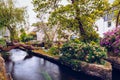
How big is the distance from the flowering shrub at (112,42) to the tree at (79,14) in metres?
3.04

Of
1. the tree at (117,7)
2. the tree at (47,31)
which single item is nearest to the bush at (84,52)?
the tree at (117,7)

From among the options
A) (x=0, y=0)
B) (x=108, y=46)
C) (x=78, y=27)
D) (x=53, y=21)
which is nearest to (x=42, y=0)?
(x=53, y=21)

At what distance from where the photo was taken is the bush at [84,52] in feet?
46.1

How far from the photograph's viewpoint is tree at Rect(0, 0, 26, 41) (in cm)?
1950

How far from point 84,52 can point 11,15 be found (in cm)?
821

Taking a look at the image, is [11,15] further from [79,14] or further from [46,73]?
[46,73]

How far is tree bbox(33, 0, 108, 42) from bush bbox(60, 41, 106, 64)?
1.59 metres

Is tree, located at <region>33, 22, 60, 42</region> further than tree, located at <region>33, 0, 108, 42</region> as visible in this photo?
Yes

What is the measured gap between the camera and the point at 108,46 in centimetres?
1399

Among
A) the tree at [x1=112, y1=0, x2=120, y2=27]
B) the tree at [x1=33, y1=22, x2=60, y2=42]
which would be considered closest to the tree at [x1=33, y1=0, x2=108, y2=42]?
the tree at [x1=112, y1=0, x2=120, y2=27]

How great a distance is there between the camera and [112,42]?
13.5 meters

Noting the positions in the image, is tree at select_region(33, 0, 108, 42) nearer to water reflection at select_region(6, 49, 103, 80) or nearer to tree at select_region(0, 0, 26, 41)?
tree at select_region(0, 0, 26, 41)

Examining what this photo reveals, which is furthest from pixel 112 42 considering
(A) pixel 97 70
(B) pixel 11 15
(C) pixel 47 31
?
(C) pixel 47 31

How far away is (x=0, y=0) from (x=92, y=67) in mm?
11244
